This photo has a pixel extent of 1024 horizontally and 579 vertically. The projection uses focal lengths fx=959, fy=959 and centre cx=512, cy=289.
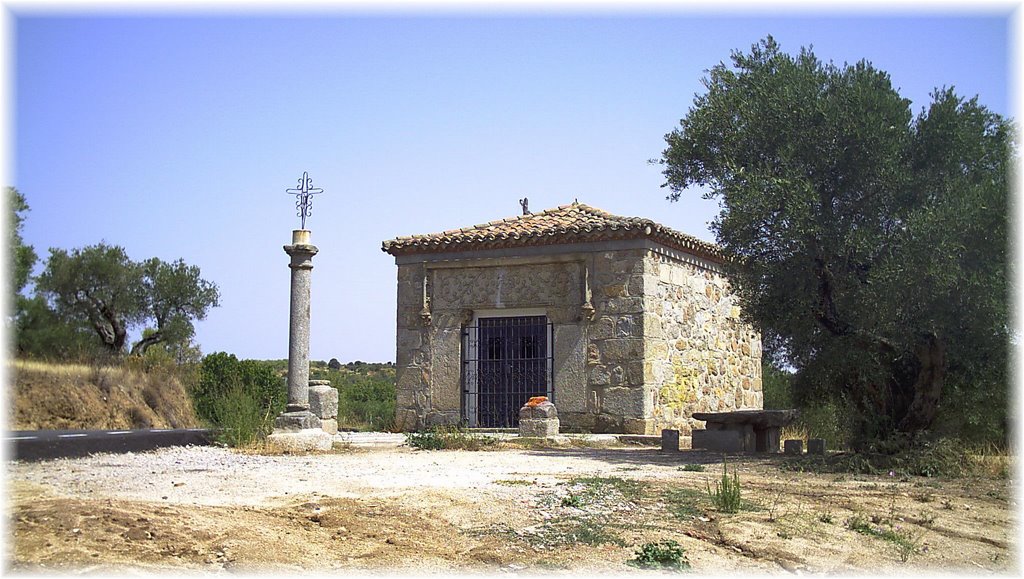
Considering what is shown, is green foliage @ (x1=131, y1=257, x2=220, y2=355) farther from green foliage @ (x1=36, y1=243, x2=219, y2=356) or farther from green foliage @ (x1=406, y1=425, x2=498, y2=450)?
green foliage @ (x1=406, y1=425, x2=498, y2=450)

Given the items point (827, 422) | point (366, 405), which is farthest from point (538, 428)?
point (366, 405)

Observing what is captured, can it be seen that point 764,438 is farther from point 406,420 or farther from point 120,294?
point 120,294

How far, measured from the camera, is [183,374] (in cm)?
2656

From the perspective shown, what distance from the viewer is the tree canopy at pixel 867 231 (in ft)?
31.3

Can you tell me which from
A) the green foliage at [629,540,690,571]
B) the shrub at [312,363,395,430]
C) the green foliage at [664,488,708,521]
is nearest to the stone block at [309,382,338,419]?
the shrub at [312,363,395,430]

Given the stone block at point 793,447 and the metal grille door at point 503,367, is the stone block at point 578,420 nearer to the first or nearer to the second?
the metal grille door at point 503,367

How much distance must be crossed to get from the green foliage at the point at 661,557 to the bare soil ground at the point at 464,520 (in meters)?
0.07

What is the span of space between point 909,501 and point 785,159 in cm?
438

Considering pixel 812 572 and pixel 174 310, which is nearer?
pixel 812 572

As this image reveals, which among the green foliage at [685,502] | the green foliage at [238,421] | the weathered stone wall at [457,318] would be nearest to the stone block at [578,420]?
the weathered stone wall at [457,318]

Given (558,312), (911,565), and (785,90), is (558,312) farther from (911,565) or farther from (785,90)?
(911,565)

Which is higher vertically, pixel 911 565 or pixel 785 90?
pixel 785 90

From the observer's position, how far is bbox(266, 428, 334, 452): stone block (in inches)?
469

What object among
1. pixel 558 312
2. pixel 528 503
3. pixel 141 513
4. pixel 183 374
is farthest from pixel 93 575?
pixel 183 374
